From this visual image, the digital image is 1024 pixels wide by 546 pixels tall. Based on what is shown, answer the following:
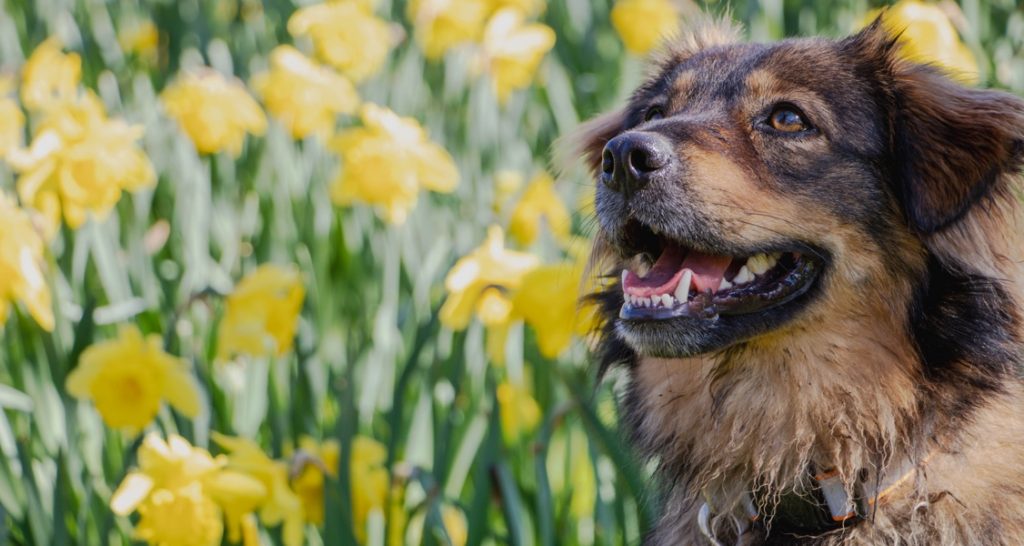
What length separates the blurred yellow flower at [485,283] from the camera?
303cm

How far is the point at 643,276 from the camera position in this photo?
8.43 ft

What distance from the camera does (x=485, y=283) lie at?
3.04 m

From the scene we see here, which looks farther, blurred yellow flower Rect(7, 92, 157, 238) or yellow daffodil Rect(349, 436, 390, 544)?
blurred yellow flower Rect(7, 92, 157, 238)

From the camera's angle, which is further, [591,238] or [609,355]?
[591,238]

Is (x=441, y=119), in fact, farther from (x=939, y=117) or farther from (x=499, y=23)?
(x=939, y=117)

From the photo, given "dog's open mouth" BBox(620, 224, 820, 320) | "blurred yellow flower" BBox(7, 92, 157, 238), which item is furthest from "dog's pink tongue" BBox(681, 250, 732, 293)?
"blurred yellow flower" BBox(7, 92, 157, 238)

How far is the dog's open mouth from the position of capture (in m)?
2.38

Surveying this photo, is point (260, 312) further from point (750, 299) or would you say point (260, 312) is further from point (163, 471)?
point (750, 299)

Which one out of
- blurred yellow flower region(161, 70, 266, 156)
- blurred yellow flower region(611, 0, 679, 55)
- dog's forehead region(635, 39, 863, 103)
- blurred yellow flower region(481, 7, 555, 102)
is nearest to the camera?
dog's forehead region(635, 39, 863, 103)

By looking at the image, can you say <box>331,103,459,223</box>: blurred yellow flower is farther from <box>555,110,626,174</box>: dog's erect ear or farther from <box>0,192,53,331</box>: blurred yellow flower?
<box>0,192,53,331</box>: blurred yellow flower

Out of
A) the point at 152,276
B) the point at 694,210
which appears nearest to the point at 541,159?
the point at 152,276

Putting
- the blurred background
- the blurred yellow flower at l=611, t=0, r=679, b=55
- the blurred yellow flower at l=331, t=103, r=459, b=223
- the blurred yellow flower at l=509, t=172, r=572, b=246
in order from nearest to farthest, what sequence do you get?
1. the blurred background
2. the blurred yellow flower at l=331, t=103, r=459, b=223
3. the blurred yellow flower at l=509, t=172, r=572, b=246
4. the blurred yellow flower at l=611, t=0, r=679, b=55

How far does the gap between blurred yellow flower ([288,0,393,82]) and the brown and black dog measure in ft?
6.98

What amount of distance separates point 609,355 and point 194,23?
374cm
